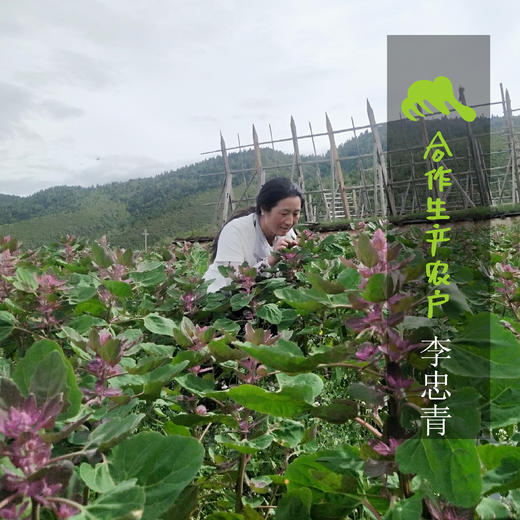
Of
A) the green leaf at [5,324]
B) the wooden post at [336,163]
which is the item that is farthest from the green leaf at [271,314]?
the wooden post at [336,163]

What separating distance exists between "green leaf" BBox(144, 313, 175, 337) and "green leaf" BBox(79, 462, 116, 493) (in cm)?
80

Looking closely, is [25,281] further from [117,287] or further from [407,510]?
[407,510]

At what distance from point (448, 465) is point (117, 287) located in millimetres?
1204

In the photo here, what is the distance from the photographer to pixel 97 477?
0.60 m

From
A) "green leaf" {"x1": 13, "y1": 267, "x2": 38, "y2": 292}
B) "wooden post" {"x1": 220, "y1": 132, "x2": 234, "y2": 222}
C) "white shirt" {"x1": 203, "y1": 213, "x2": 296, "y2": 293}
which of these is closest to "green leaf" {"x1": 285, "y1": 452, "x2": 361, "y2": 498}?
"green leaf" {"x1": 13, "y1": 267, "x2": 38, "y2": 292}

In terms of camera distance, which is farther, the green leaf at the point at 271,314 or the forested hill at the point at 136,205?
the forested hill at the point at 136,205

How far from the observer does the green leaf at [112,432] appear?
0.56 m

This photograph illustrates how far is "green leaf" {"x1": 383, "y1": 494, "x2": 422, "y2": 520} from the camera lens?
59 centimetres

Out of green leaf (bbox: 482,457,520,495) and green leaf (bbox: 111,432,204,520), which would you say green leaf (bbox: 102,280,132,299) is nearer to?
green leaf (bbox: 111,432,204,520)

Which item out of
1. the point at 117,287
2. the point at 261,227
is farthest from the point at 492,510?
the point at 261,227

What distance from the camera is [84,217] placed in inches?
2245

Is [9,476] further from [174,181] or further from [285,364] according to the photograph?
[174,181]

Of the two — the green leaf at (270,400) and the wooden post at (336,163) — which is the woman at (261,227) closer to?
the green leaf at (270,400)

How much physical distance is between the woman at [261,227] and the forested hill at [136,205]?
40.6 m
